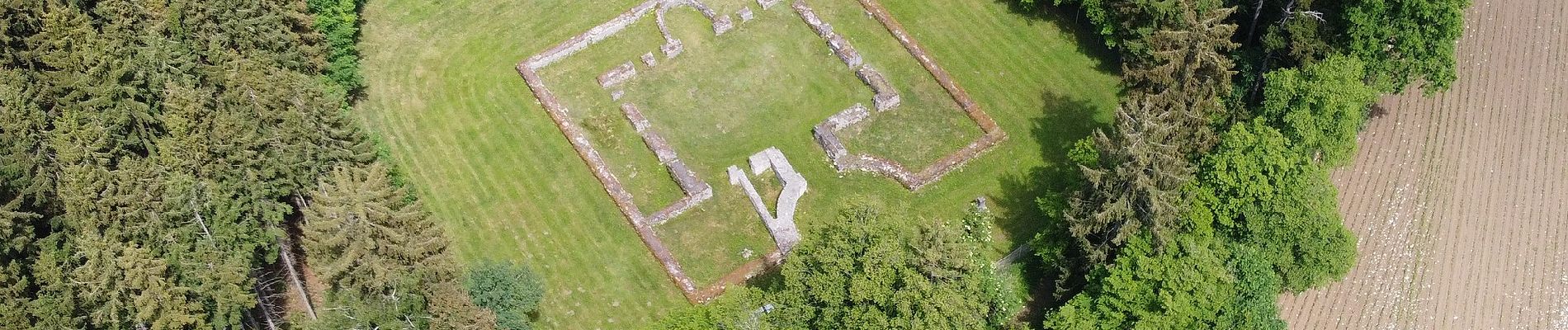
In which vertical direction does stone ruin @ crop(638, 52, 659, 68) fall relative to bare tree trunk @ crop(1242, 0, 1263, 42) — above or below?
above

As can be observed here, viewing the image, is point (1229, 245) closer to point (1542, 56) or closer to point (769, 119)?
point (769, 119)

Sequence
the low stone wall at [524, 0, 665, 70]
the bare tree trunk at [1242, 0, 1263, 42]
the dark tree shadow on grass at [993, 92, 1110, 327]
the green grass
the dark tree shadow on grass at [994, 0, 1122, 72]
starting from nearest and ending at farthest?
the dark tree shadow on grass at [993, 92, 1110, 327], the green grass, the bare tree trunk at [1242, 0, 1263, 42], the low stone wall at [524, 0, 665, 70], the dark tree shadow on grass at [994, 0, 1122, 72]

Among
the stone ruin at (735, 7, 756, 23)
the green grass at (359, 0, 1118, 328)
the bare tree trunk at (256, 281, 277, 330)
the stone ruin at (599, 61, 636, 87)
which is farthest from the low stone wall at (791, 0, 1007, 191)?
the bare tree trunk at (256, 281, 277, 330)

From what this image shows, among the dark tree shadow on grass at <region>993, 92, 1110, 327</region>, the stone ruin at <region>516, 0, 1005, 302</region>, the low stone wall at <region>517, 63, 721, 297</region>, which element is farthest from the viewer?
the stone ruin at <region>516, 0, 1005, 302</region>

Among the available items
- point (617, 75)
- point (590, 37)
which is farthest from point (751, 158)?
point (590, 37)

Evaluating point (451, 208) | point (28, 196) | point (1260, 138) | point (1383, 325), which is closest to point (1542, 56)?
point (1383, 325)

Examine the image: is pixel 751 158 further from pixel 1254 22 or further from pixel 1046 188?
pixel 1254 22

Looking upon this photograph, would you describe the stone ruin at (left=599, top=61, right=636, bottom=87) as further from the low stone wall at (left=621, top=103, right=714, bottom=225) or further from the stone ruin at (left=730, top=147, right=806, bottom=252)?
the stone ruin at (left=730, top=147, right=806, bottom=252)
